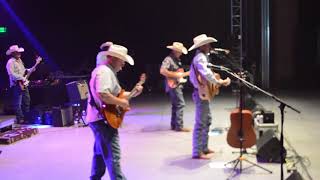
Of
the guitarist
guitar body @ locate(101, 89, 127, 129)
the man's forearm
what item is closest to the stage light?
the guitarist

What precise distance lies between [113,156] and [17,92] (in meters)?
7.01

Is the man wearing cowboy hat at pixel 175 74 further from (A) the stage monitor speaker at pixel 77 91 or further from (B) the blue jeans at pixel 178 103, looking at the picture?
(A) the stage monitor speaker at pixel 77 91

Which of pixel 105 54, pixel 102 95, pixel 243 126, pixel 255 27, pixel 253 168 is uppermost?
pixel 255 27

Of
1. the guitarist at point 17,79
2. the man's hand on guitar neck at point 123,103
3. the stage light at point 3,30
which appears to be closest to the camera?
the man's hand on guitar neck at point 123,103

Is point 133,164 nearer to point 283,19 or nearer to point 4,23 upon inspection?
point 4,23

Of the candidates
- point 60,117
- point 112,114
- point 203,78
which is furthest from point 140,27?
point 112,114

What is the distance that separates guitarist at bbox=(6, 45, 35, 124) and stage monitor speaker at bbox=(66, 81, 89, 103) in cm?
119

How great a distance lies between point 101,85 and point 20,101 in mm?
7055

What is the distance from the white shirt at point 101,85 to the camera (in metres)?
5.93

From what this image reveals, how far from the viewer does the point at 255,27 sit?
20.2 meters

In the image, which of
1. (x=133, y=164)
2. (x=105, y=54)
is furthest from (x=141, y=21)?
(x=105, y=54)

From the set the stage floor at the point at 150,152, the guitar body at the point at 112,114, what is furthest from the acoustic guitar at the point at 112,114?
the stage floor at the point at 150,152

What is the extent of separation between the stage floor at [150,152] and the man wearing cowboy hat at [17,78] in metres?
1.10

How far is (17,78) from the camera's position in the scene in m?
12.3
